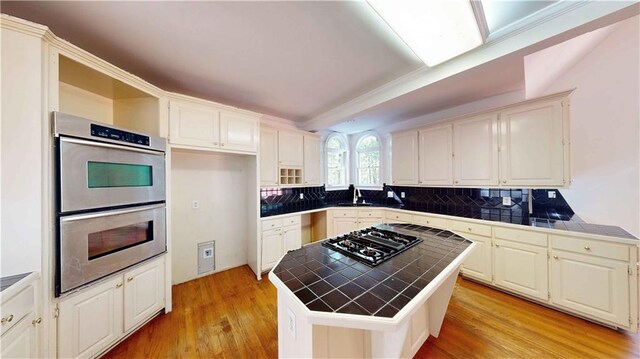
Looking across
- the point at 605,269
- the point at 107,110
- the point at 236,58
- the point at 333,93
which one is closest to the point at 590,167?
the point at 605,269

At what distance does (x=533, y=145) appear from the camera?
2.34 metres

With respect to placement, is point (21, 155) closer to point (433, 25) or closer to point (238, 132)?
point (238, 132)

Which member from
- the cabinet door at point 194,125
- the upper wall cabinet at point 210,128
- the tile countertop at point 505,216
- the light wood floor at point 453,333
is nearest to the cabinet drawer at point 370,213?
the tile countertop at point 505,216

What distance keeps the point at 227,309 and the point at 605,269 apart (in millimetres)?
3580

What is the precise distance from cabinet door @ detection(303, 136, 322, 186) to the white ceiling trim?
4.86 feet

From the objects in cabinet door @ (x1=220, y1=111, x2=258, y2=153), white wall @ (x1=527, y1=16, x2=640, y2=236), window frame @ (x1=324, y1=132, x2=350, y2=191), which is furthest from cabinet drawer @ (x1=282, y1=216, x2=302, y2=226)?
white wall @ (x1=527, y1=16, x2=640, y2=236)

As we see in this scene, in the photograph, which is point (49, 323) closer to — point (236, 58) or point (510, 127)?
point (236, 58)

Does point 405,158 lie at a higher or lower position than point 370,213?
higher

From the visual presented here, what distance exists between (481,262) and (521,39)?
2.35 m

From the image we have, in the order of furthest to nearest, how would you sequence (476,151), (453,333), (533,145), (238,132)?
→ (476,151) → (238,132) → (533,145) → (453,333)

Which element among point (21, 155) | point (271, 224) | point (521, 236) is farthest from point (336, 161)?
point (21, 155)

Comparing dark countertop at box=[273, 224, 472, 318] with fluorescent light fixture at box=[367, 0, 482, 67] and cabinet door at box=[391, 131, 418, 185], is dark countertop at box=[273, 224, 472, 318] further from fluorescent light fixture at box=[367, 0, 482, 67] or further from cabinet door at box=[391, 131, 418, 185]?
cabinet door at box=[391, 131, 418, 185]

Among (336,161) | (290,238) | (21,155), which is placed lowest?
(290,238)

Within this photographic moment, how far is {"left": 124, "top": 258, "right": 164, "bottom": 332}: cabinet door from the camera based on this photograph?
1710mm
